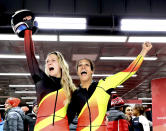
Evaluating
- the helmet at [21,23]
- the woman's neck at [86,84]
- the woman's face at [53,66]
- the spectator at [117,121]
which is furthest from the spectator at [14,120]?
the helmet at [21,23]

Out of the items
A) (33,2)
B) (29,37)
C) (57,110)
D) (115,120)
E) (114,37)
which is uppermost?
(33,2)

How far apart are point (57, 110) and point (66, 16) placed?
3.46 metres

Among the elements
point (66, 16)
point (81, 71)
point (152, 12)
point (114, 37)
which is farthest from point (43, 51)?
point (81, 71)

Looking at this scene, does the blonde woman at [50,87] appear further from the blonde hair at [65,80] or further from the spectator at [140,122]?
the spectator at [140,122]

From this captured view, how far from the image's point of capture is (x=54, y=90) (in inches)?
103

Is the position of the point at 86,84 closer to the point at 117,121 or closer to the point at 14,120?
the point at 117,121

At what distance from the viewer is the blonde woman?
8.16 ft

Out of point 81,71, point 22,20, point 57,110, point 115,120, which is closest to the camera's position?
point 57,110

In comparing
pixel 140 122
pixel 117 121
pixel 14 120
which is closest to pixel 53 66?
pixel 14 120

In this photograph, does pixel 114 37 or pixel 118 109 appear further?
pixel 114 37

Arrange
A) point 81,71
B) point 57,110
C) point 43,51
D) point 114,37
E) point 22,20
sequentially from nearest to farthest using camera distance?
point 57,110
point 22,20
point 81,71
point 114,37
point 43,51

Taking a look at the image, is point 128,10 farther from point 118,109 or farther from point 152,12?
point 118,109

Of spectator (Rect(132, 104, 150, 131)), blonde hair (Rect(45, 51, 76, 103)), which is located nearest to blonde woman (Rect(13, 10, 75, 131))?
blonde hair (Rect(45, 51, 76, 103))

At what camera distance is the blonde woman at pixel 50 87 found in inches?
97.9
